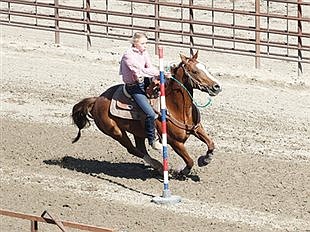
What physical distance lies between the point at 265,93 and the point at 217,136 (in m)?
2.87

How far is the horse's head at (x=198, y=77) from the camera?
14125 millimetres

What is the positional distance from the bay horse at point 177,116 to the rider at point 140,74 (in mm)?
167

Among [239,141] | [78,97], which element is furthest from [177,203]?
[78,97]

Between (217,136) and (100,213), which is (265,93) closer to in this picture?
(217,136)

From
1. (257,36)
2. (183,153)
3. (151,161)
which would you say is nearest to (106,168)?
(151,161)

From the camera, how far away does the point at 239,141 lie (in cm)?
1689

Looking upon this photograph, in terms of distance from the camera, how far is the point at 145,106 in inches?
567

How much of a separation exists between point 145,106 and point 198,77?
2.56 ft

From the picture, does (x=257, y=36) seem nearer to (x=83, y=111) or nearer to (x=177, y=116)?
(x=83, y=111)

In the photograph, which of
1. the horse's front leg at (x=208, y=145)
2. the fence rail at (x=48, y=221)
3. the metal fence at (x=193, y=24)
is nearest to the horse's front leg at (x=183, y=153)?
the horse's front leg at (x=208, y=145)

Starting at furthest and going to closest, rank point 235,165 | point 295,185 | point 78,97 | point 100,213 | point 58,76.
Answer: point 58,76
point 78,97
point 235,165
point 295,185
point 100,213

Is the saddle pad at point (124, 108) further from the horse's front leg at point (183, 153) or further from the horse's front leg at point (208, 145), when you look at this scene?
the horse's front leg at point (208, 145)

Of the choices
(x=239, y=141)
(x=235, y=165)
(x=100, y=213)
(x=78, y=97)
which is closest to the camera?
(x=100, y=213)

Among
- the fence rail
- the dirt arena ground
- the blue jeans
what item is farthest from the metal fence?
the fence rail
